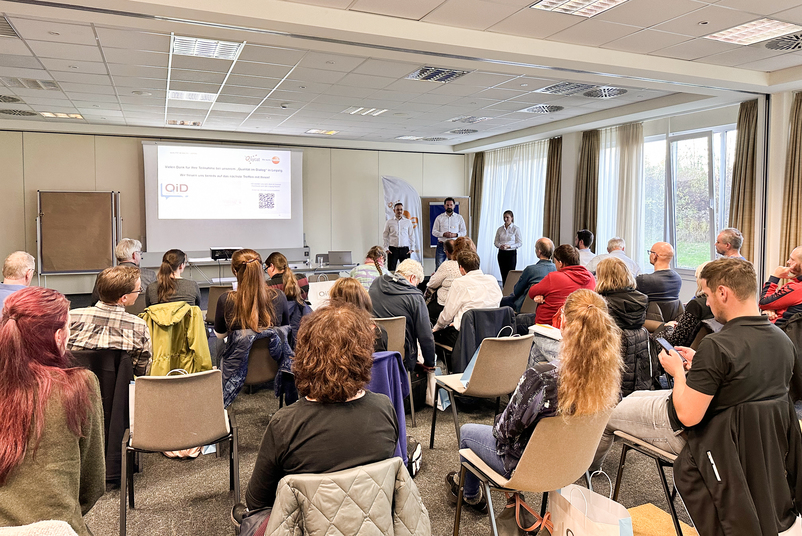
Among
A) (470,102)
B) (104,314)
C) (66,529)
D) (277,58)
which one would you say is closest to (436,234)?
(470,102)

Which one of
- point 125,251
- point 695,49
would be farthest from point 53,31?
point 695,49

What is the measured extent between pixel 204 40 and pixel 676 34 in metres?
4.09

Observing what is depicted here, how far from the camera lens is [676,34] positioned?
4750 mm

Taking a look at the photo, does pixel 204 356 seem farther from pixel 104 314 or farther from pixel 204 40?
pixel 204 40

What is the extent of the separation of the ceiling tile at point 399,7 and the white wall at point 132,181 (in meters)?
6.90

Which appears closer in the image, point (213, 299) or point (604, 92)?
point (213, 299)

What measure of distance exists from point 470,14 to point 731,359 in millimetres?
3427

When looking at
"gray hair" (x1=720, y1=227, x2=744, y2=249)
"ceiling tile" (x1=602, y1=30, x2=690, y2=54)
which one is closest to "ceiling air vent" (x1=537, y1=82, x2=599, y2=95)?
"ceiling tile" (x1=602, y1=30, x2=690, y2=54)

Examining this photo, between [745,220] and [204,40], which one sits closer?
[204,40]

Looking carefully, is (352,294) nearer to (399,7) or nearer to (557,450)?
(557,450)

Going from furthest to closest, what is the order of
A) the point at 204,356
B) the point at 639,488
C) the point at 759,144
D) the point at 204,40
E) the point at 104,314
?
the point at 759,144
the point at 204,40
the point at 204,356
the point at 639,488
the point at 104,314

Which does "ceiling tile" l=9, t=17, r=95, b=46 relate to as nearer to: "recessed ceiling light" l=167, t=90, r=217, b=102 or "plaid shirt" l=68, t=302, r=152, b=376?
"recessed ceiling light" l=167, t=90, r=217, b=102

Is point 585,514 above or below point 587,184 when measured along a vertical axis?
below

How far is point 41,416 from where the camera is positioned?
4.42 feet
